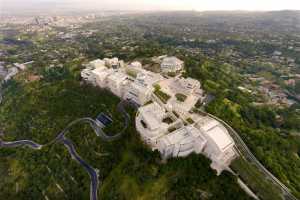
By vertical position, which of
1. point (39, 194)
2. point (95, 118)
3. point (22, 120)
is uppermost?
point (95, 118)

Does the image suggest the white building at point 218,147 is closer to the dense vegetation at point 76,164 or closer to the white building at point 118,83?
the dense vegetation at point 76,164

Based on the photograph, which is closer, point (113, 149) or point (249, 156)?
point (249, 156)

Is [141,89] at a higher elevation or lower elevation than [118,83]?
higher

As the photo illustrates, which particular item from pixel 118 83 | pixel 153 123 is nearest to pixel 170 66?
pixel 118 83

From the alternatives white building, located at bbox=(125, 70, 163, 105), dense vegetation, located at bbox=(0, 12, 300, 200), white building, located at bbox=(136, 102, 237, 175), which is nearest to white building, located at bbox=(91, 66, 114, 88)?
dense vegetation, located at bbox=(0, 12, 300, 200)

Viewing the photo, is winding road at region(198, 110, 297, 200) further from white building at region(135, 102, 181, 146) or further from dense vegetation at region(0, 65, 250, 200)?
white building at region(135, 102, 181, 146)

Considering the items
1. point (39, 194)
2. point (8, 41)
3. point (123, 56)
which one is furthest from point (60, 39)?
point (39, 194)

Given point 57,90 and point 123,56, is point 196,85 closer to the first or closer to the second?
point 123,56

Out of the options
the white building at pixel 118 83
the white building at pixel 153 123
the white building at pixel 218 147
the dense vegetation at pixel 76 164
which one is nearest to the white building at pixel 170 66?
the white building at pixel 118 83

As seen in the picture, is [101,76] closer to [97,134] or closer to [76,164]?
[97,134]
